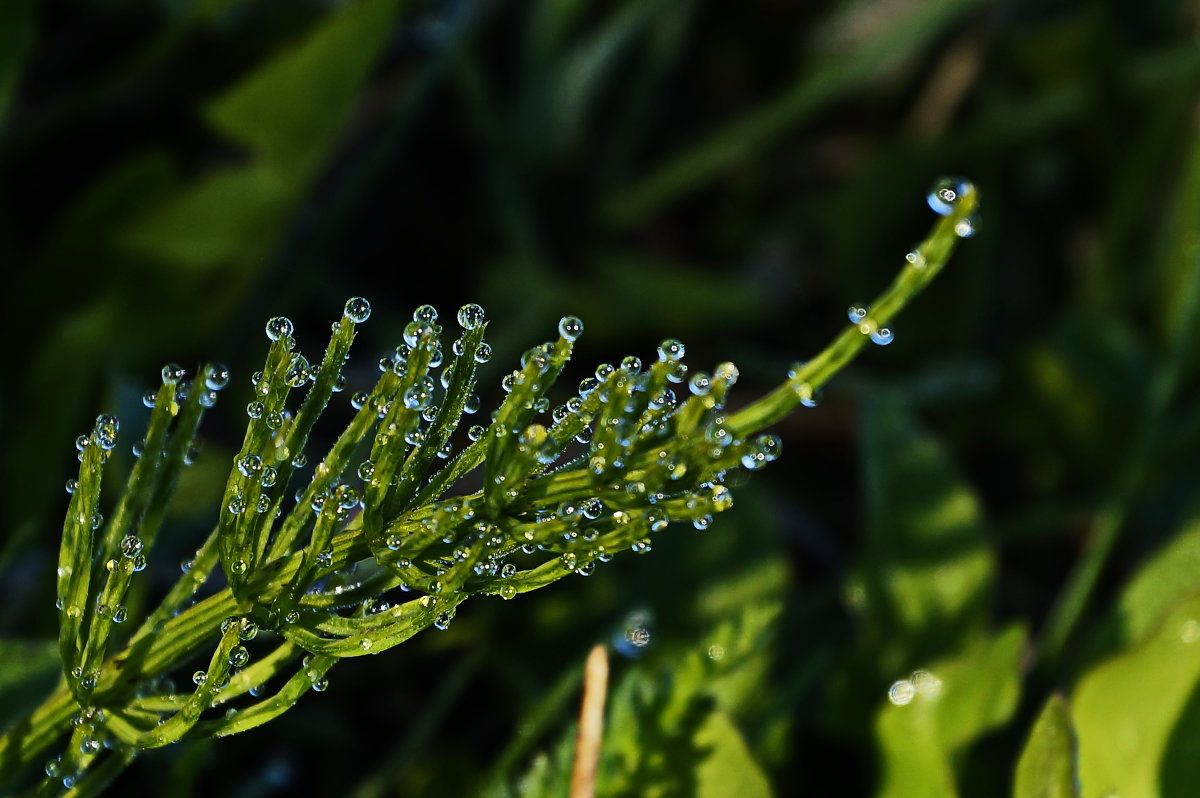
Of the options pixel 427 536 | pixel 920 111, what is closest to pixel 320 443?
pixel 427 536

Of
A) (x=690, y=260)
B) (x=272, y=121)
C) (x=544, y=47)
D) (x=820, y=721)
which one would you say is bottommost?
(x=820, y=721)

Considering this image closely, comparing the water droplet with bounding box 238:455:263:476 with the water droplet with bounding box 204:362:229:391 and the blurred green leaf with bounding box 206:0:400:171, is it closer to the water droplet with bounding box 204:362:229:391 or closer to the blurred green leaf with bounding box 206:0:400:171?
the water droplet with bounding box 204:362:229:391

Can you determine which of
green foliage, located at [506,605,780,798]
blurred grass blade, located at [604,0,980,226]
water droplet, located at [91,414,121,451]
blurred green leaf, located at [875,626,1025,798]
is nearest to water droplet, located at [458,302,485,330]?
water droplet, located at [91,414,121,451]

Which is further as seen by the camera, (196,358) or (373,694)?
(196,358)

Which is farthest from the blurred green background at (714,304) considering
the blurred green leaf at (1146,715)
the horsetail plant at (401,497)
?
the horsetail plant at (401,497)

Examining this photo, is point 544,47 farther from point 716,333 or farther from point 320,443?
point 320,443
